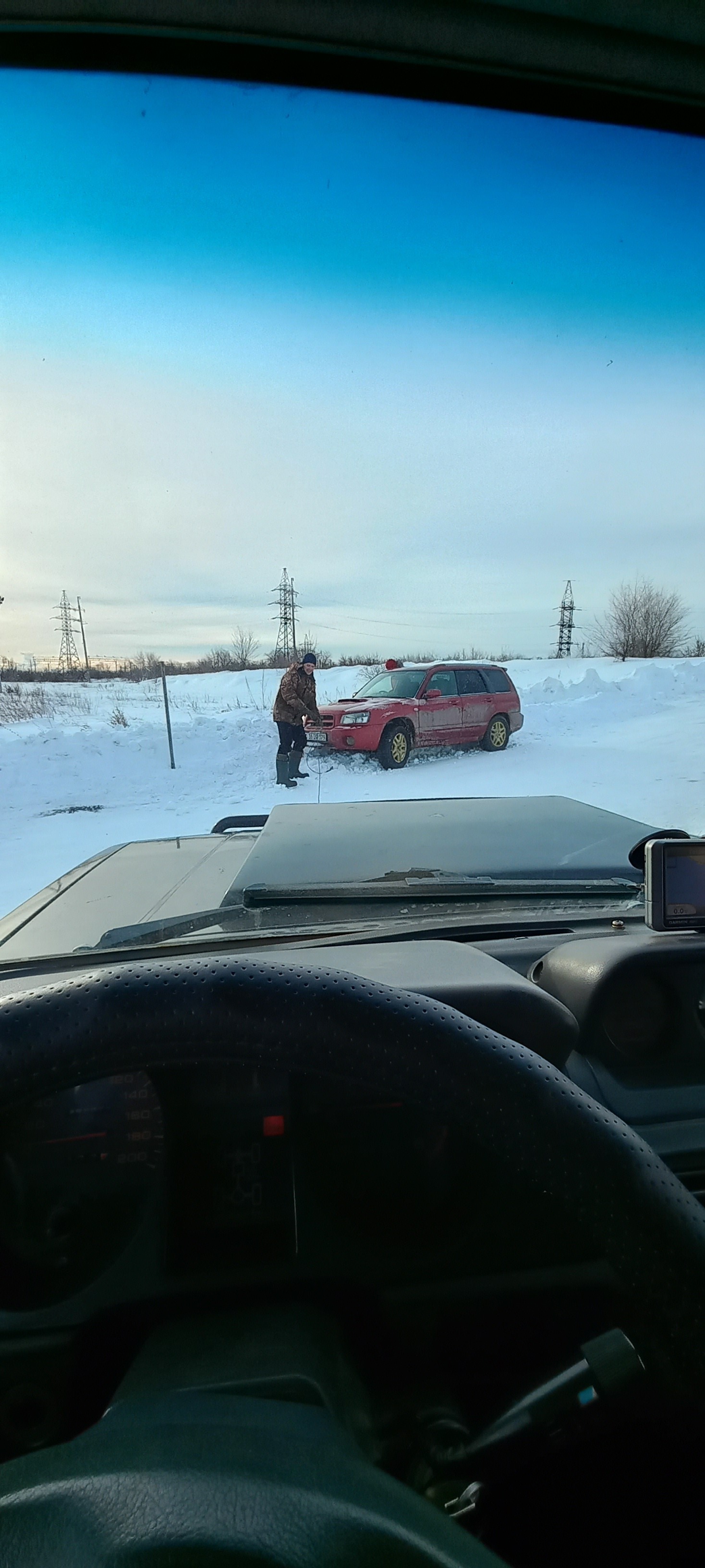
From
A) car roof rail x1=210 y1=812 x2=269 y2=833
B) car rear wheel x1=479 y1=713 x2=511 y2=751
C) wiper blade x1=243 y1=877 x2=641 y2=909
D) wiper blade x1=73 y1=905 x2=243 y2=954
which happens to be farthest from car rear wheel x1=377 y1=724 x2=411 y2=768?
wiper blade x1=73 y1=905 x2=243 y2=954

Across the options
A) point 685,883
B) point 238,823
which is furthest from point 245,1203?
point 238,823

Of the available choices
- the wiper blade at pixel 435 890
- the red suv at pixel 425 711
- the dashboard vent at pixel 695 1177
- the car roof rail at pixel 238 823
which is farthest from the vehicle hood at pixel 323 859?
the red suv at pixel 425 711

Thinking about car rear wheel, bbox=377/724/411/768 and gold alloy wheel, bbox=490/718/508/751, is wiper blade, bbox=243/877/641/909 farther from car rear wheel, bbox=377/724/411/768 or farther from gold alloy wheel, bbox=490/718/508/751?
gold alloy wheel, bbox=490/718/508/751

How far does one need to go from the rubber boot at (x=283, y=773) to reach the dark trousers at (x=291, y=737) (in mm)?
39

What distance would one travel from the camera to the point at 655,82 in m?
2.81

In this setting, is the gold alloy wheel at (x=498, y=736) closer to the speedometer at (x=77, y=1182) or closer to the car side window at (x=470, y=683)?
the car side window at (x=470, y=683)

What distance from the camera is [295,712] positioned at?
11.5 feet

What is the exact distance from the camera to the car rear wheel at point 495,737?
417 centimetres

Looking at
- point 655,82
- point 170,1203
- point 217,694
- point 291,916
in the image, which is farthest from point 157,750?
point 655,82

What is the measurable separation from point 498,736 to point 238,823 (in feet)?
5.03

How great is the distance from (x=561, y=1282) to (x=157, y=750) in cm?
299

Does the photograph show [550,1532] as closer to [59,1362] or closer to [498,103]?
[59,1362]

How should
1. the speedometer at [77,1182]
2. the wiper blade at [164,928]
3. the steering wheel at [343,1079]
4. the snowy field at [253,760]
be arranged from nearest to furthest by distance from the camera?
the steering wheel at [343,1079] → the speedometer at [77,1182] → the wiper blade at [164,928] → the snowy field at [253,760]

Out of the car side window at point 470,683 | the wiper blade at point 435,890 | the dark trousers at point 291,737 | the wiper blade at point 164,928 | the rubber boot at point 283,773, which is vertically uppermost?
the car side window at point 470,683
